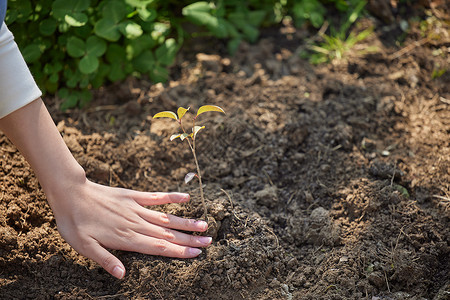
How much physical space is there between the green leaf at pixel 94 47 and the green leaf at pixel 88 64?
0.03 metres

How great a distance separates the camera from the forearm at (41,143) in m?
1.79

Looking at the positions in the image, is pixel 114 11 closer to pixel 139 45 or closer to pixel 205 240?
pixel 139 45

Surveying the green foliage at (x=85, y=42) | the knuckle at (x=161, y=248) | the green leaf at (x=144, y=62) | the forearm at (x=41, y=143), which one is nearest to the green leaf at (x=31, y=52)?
the green foliage at (x=85, y=42)

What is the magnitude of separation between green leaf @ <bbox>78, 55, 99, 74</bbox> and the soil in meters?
0.28

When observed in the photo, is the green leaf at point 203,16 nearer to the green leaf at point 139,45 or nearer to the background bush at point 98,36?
the background bush at point 98,36

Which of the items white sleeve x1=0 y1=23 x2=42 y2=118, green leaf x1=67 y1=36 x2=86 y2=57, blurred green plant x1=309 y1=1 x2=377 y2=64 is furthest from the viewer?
blurred green plant x1=309 y1=1 x2=377 y2=64

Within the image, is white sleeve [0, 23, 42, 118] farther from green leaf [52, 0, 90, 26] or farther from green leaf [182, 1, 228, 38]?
green leaf [182, 1, 228, 38]

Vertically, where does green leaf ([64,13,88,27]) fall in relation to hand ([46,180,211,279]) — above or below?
above

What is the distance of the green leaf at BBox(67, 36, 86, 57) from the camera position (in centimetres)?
240

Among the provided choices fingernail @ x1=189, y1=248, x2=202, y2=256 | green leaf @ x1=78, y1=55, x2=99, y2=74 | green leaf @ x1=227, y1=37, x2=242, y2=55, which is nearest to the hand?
fingernail @ x1=189, y1=248, x2=202, y2=256

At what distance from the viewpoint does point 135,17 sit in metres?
2.56

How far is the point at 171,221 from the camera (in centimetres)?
190

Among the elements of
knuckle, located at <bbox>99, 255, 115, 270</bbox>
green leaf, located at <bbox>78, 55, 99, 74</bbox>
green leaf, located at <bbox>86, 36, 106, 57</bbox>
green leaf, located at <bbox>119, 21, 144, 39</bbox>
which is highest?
green leaf, located at <bbox>119, 21, 144, 39</bbox>

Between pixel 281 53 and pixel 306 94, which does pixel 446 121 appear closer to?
pixel 306 94
